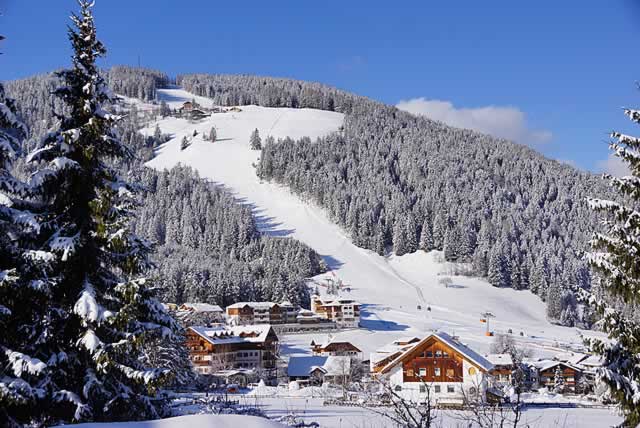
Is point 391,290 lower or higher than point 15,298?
lower

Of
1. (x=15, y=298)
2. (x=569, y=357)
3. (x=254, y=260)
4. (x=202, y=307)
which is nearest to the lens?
(x=15, y=298)

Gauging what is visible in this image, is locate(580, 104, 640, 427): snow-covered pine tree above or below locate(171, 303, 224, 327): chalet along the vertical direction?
above

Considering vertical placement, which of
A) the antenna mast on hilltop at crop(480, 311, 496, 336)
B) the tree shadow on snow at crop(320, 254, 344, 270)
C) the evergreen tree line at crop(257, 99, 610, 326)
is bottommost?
the antenna mast on hilltop at crop(480, 311, 496, 336)

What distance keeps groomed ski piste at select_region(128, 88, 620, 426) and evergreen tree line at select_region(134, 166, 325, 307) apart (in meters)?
8.20

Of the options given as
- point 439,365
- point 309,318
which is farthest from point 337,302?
point 439,365

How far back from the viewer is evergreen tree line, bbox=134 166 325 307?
10700 cm

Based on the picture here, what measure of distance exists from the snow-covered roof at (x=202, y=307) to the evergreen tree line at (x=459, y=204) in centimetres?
5884

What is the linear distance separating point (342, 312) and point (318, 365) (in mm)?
34076

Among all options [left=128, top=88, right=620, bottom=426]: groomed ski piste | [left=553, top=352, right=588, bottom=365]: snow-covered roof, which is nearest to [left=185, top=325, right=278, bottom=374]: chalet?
[left=128, top=88, right=620, bottom=426]: groomed ski piste

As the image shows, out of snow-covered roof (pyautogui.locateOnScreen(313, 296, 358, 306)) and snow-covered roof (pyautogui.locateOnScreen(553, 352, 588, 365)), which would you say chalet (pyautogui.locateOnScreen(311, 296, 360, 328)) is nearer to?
snow-covered roof (pyautogui.locateOnScreen(313, 296, 358, 306))

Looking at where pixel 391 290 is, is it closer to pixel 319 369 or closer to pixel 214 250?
pixel 214 250

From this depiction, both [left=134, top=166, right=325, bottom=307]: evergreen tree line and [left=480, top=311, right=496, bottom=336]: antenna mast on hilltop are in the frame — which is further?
[left=134, top=166, right=325, bottom=307]: evergreen tree line

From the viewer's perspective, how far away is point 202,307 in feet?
316

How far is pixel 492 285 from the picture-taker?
130750 millimetres
